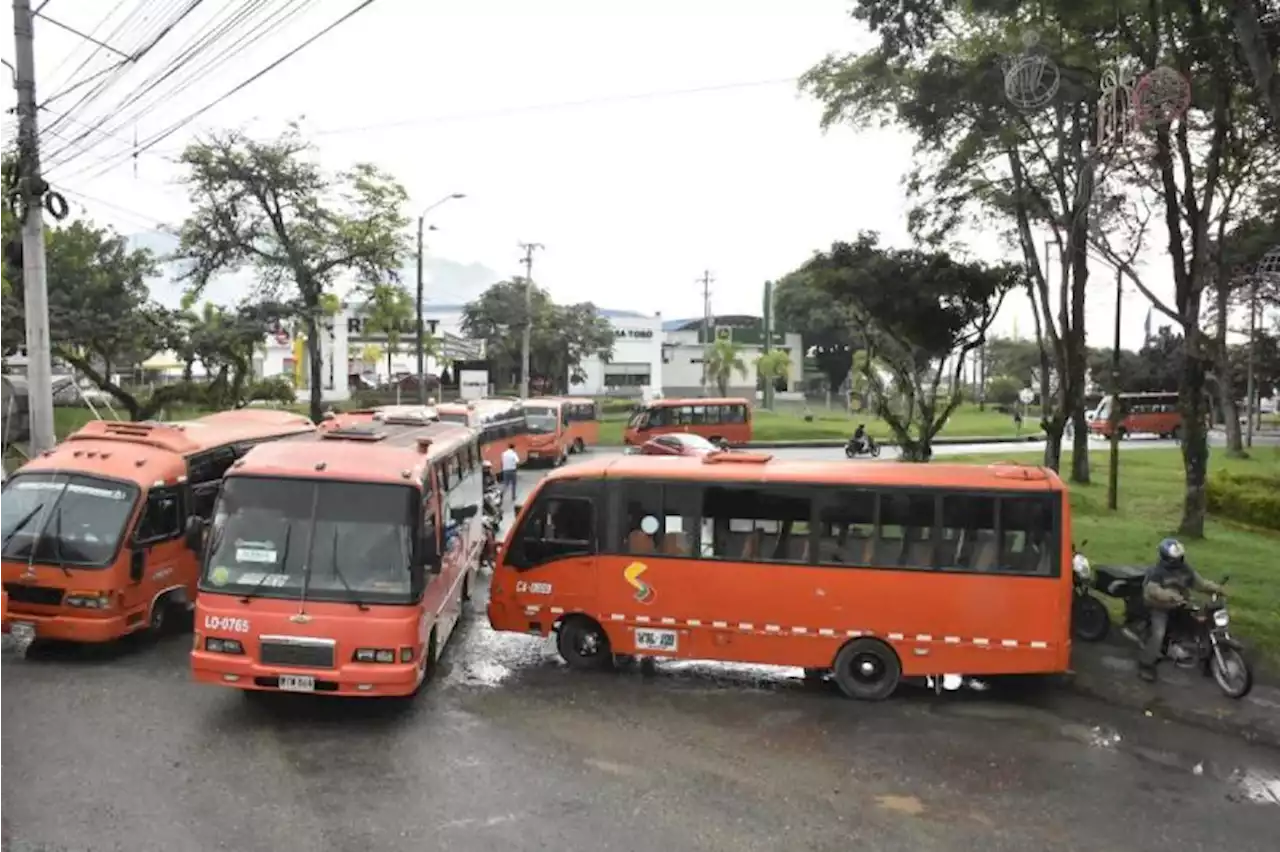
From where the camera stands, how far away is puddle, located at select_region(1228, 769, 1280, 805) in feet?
26.4

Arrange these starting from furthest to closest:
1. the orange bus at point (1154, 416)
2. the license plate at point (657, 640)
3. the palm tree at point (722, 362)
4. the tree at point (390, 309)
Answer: the palm tree at point (722, 362) → the orange bus at point (1154, 416) → the tree at point (390, 309) → the license plate at point (657, 640)

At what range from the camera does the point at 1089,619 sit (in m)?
12.4

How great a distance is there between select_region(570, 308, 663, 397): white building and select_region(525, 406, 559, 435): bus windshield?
45.1 meters

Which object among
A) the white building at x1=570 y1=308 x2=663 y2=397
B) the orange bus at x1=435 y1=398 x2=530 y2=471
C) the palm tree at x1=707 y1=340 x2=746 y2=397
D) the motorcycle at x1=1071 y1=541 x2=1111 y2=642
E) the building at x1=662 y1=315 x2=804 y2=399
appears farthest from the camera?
the white building at x1=570 y1=308 x2=663 y2=397

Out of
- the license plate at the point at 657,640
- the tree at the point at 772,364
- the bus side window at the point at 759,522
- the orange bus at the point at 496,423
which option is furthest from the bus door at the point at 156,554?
the tree at the point at 772,364

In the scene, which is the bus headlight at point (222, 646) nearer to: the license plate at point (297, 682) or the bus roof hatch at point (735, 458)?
the license plate at point (297, 682)

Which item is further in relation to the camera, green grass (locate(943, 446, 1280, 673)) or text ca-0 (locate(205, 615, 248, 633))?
green grass (locate(943, 446, 1280, 673))

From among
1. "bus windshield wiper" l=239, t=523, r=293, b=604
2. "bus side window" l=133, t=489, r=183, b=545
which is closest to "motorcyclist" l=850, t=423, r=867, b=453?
"bus side window" l=133, t=489, r=183, b=545

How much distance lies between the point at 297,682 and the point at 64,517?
421cm

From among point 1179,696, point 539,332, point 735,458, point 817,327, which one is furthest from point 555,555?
point 817,327

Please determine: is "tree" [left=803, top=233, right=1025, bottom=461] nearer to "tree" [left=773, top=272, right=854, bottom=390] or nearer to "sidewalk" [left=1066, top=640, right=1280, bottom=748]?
"sidewalk" [left=1066, top=640, right=1280, bottom=748]

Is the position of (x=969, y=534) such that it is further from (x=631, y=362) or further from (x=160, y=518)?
(x=631, y=362)

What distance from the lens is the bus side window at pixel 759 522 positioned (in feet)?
34.7

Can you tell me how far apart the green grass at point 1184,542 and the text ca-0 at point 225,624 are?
1009 cm
